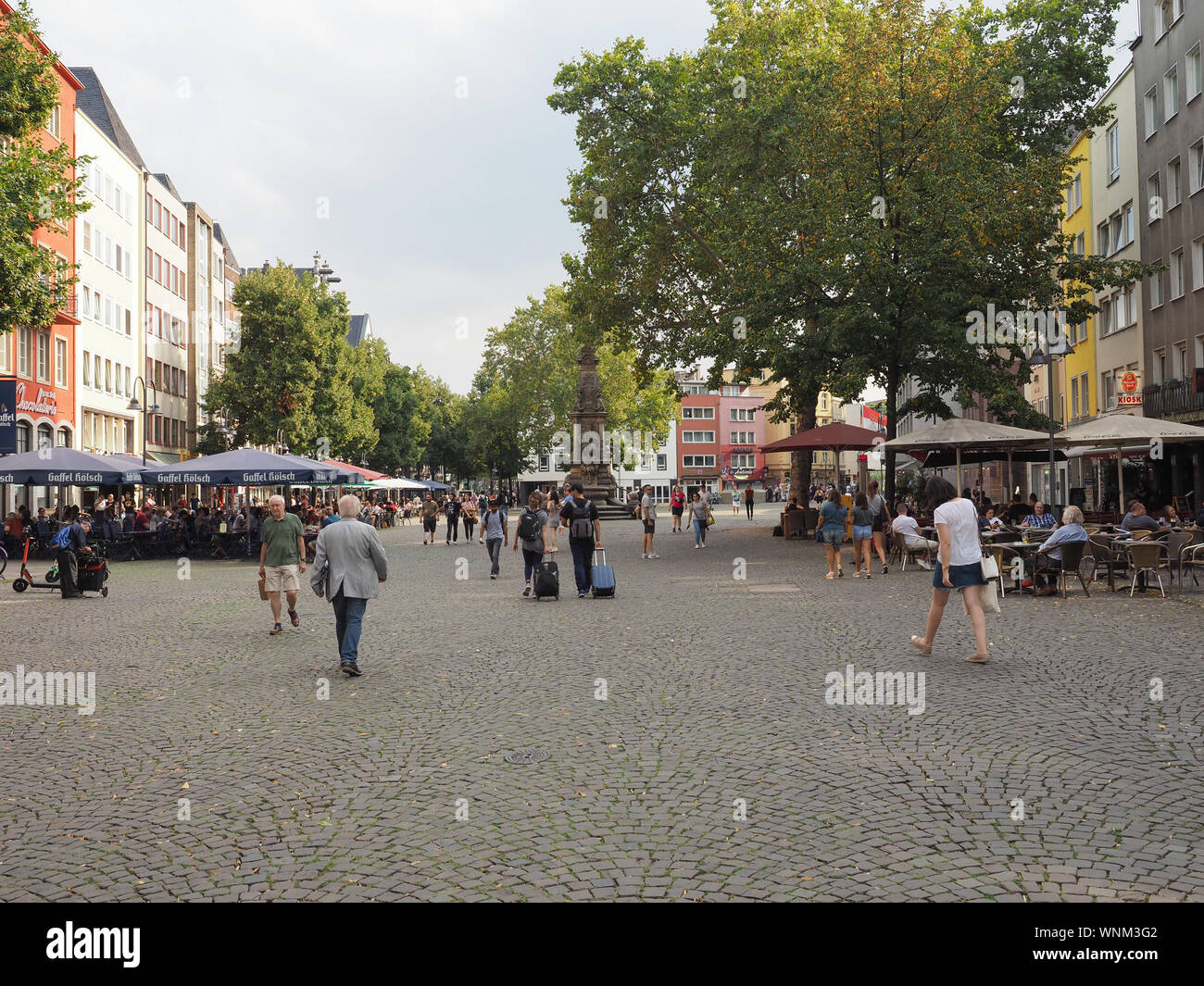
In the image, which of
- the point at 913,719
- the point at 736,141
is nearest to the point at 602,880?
the point at 913,719

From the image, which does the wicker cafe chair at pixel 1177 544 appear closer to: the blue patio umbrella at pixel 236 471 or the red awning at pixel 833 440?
the red awning at pixel 833 440

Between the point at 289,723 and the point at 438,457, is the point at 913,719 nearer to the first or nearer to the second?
the point at 289,723

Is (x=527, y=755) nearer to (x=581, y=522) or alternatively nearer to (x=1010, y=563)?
(x=581, y=522)

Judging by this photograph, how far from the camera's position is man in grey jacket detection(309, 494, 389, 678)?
10.3m

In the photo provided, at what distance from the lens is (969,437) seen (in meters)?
20.6

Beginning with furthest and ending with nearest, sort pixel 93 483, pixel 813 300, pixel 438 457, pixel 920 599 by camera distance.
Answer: pixel 438 457 → pixel 93 483 → pixel 813 300 → pixel 920 599

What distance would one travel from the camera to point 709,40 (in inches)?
1407

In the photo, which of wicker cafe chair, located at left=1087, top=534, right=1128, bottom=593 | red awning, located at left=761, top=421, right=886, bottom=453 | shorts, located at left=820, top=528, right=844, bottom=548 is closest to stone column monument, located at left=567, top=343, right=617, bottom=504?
red awning, located at left=761, top=421, right=886, bottom=453

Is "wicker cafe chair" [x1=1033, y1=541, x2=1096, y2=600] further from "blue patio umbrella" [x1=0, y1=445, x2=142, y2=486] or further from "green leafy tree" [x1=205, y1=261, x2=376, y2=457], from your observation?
"green leafy tree" [x1=205, y1=261, x2=376, y2=457]

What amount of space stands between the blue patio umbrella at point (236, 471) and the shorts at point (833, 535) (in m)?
14.8

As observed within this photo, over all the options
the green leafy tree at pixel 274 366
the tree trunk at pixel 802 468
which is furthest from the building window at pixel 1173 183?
the green leafy tree at pixel 274 366

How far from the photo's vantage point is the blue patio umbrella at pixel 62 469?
28.6 m

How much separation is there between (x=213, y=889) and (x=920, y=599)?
13.5 m
